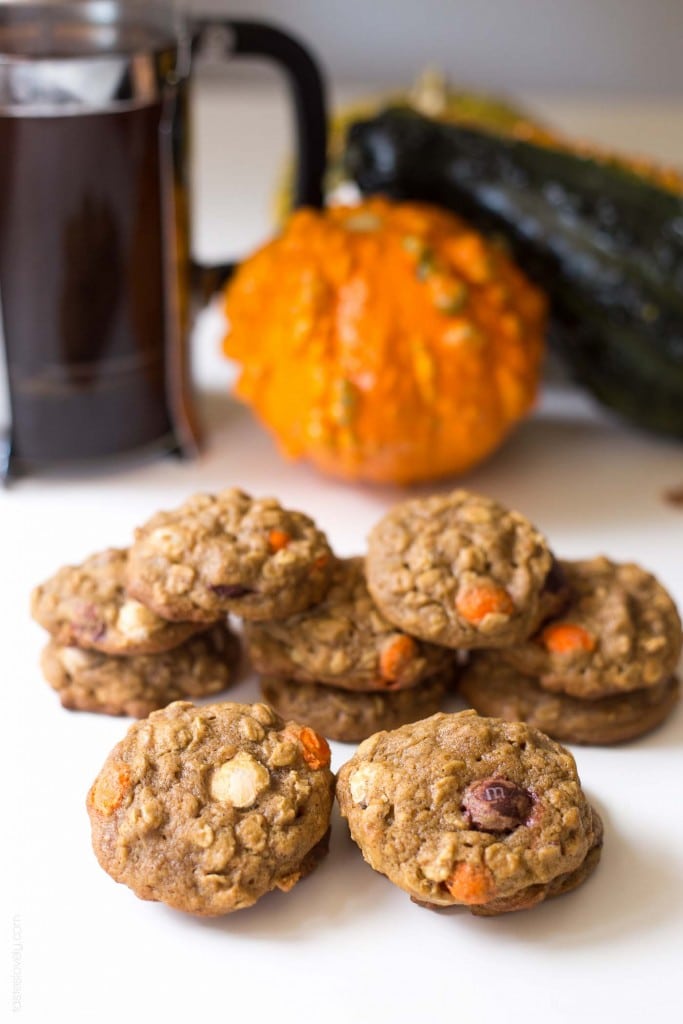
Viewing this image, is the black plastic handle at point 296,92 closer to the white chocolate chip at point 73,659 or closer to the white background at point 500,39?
the white chocolate chip at point 73,659

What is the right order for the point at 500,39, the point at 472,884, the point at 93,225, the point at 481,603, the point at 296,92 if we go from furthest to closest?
the point at 500,39 → the point at 296,92 → the point at 93,225 → the point at 481,603 → the point at 472,884

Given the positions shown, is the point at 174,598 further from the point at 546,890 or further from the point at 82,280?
the point at 82,280

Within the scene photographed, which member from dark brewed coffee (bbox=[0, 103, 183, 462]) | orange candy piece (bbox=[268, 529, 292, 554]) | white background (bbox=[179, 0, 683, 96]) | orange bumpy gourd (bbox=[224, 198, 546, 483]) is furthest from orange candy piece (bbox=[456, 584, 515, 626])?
white background (bbox=[179, 0, 683, 96])

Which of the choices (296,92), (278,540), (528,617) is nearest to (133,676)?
(278,540)

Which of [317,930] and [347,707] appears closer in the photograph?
[317,930]

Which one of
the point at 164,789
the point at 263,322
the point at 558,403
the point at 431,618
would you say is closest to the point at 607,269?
the point at 558,403

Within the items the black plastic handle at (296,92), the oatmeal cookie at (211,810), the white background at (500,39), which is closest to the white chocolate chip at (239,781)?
the oatmeal cookie at (211,810)

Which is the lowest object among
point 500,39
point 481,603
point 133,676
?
point 500,39
